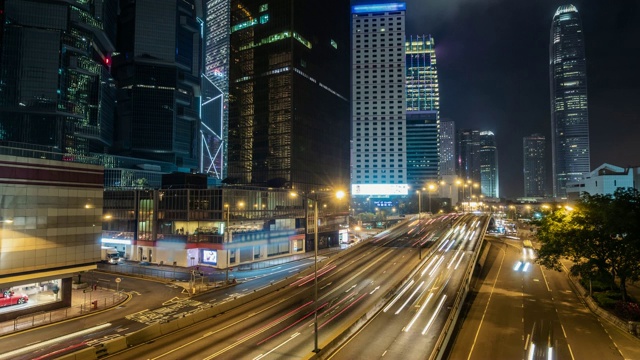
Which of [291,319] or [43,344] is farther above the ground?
[291,319]

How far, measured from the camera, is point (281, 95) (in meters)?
114

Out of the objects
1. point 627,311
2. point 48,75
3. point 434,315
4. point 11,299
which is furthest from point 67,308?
point 48,75

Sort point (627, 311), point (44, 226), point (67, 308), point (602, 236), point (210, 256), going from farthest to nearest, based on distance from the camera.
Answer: point (210, 256), point (602, 236), point (67, 308), point (44, 226), point (627, 311)

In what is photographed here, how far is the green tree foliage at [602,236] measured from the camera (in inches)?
1463

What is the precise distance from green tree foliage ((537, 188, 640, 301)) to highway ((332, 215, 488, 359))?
12768 mm

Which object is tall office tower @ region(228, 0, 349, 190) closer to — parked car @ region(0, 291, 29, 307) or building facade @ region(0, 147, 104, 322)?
building facade @ region(0, 147, 104, 322)

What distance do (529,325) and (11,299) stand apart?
165ft

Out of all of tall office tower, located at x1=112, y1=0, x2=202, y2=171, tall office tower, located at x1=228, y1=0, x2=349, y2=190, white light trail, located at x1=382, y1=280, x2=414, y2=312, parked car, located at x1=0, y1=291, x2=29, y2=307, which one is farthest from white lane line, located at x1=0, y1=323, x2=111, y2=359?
tall office tower, located at x1=112, y1=0, x2=202, y2=171

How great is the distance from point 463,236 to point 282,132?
60.9 meters

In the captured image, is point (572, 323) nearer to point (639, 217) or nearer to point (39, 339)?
point (639, 217)

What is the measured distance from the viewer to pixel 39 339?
2983cm

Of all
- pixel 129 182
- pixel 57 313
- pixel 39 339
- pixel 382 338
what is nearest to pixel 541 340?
pixel 382 338

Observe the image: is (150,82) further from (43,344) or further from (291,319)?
(291,319)

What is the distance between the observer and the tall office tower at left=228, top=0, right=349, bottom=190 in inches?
4505
